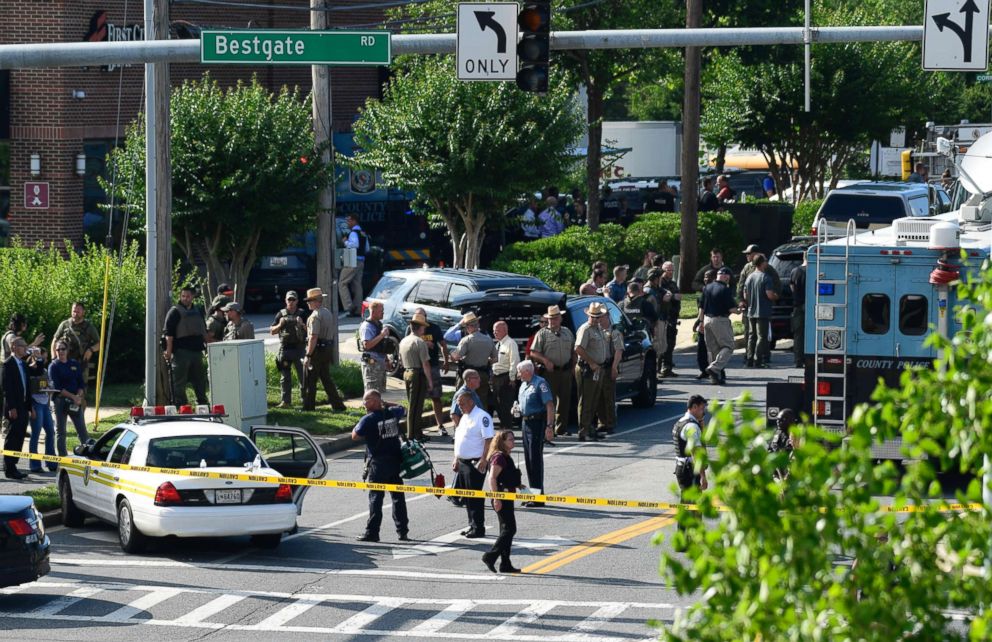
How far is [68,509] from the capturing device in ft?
56.7

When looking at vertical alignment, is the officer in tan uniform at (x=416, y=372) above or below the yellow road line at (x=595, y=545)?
above

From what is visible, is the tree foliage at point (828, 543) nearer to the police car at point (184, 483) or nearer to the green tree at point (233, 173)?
the police car at point (184, 483)

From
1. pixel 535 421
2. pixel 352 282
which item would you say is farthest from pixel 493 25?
pixel 352 282

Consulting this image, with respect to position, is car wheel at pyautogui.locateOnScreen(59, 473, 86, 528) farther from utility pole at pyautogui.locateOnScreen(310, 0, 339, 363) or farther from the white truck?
the white truck

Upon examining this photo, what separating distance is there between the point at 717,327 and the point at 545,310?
4.10 m

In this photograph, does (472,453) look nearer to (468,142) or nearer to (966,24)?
(966,24)

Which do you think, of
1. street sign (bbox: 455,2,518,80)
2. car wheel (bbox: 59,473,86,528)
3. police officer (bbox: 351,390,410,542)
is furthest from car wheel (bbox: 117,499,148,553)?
street sign (bbox: 455,2,518,80)

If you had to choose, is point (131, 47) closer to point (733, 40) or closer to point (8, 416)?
point (8, 416)

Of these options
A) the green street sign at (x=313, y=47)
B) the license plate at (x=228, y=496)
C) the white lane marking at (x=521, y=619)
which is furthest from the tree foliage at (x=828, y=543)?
the green street sign at (x=313, y=47)

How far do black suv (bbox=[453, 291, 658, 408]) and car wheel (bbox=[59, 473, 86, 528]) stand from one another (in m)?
6.90

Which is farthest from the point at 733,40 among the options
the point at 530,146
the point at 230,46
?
the point at 530,146

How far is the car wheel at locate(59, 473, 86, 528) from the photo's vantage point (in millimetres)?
17266

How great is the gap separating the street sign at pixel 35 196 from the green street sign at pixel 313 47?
17.3 metres

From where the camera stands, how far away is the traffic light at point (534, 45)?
17.0 m
